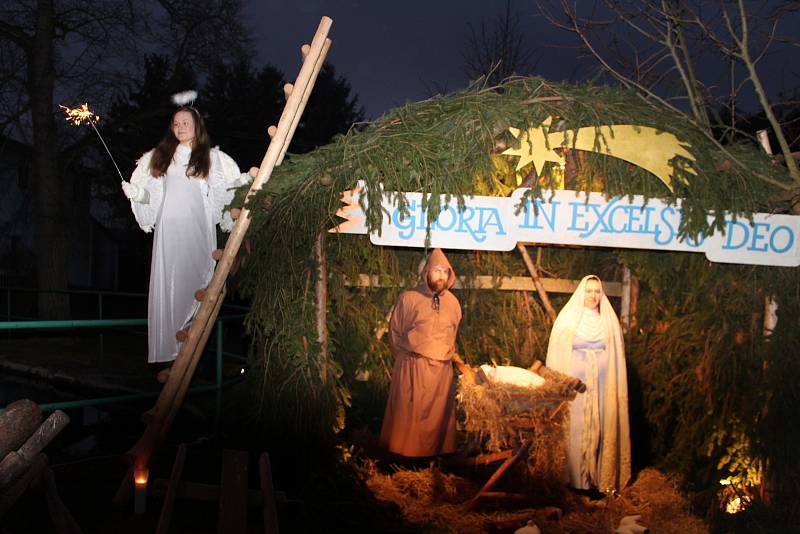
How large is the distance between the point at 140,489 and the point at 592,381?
3.71 m

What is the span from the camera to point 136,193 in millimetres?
4871

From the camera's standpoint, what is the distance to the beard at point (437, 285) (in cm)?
552

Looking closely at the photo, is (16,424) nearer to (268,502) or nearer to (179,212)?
(268,502)

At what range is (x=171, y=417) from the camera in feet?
15.9

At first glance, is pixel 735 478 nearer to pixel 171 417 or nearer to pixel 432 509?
pixel 432 509

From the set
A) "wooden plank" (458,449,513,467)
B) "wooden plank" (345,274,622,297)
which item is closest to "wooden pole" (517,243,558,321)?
"wooden plank" (345,274,622,297)

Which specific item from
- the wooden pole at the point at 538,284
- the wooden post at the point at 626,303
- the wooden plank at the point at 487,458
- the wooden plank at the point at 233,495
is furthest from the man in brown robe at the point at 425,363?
the wooden post at the point at 626,303

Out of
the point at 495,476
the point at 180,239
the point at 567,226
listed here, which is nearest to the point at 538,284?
the point at 495,476

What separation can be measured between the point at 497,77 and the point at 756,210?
10.6 metres

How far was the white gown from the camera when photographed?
15.9 feet

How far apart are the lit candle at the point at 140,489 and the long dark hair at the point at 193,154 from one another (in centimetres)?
220

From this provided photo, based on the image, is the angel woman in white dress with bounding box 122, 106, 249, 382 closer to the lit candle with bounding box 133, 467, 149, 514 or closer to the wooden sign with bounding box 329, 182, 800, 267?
the lit candle with bounding box 133, 467, 149, 514

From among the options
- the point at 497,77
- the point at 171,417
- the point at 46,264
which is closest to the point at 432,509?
the point at 171,417

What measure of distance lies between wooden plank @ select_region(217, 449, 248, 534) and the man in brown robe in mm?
1806
